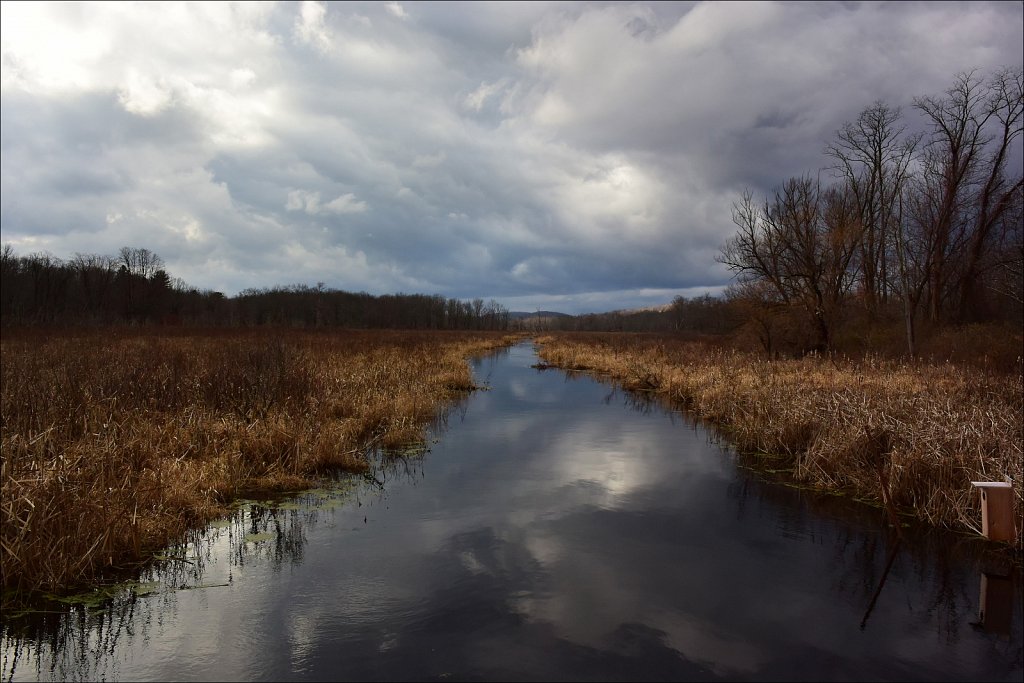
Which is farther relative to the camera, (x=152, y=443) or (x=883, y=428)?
(x=883, y=428)

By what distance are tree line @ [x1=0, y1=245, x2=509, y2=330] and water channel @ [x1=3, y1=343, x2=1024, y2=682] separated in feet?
152

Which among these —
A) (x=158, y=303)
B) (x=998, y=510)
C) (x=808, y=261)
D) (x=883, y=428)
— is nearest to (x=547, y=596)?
(x=998, y=510)

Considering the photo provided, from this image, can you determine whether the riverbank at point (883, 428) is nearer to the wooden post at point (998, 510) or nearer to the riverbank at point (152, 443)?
the wooden post at point (998, 510)

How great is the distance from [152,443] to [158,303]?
8688 cm

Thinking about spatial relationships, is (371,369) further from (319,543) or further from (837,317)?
(837,317)

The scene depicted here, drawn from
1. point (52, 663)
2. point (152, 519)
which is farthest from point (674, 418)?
point (52, 663)

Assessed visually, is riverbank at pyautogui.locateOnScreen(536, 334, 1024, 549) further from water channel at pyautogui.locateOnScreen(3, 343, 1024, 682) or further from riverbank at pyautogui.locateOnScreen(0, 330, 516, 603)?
riverbank at pyautogui.locateOnScreen(0, 330, 516, 603)

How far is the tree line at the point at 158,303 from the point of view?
196 feet

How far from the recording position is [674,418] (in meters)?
14.3

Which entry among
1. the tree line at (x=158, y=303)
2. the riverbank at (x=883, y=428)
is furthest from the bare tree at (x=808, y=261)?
the tree line at (x=158, y=303)

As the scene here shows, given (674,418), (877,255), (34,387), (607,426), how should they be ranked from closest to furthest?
(34,387) < (607,426) < (674,418) < (877,255)

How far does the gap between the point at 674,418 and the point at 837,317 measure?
55.8 feet

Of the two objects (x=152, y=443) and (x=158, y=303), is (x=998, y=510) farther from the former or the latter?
(x=158, y=303)

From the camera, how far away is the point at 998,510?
583 cm
